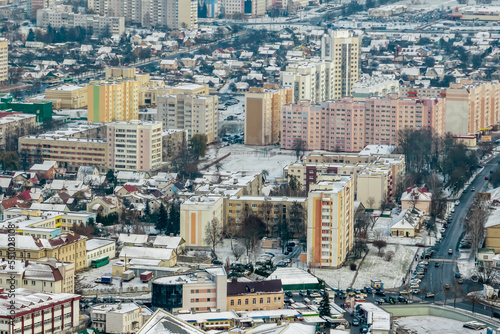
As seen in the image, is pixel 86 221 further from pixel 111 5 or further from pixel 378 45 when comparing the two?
pixel 111 5

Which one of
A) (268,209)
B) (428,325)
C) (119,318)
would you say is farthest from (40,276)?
(268,209)

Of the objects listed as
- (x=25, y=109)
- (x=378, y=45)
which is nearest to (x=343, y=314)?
(x=25, y=109)

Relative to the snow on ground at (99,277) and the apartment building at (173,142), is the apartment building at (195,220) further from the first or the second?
the apartment building at (173,142)

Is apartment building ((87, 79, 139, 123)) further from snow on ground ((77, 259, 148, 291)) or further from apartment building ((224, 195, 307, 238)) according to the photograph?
snow on ground ((77, 259, 148, 291))

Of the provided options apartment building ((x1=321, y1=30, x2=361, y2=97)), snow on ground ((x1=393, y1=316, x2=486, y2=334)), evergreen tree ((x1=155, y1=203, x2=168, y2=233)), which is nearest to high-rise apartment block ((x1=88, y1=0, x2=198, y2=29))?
apartment building ((x1=321, y1=30, x2=361, y2=97))

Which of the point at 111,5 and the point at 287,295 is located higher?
the point at 111,5

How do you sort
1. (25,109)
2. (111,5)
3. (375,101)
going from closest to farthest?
1. (375,101)
2. (25,109)
3. (111,5)

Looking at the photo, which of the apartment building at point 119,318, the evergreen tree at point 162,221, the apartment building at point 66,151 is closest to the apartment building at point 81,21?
the apartment building at point 66,151
